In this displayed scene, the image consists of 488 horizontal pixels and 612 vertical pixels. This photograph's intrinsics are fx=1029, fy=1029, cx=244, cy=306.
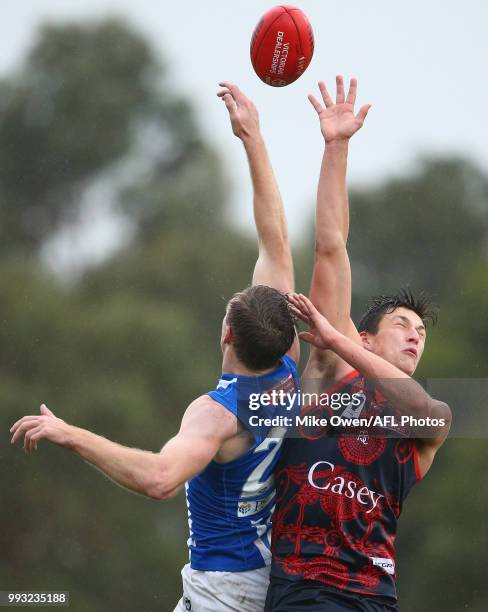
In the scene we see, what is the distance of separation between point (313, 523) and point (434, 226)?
1434 centimetres

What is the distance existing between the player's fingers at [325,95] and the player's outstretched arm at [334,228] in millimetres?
57

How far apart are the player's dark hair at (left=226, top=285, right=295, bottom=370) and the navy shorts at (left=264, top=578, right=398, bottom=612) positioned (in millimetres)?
786

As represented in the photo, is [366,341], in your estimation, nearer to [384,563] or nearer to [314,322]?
[314,322]

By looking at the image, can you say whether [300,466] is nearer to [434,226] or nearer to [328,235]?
[328,235]

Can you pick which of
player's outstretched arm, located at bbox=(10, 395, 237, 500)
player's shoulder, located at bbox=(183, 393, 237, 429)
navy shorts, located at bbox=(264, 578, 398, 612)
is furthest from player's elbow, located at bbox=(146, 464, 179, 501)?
navy shorts, located at bbox=(264, 578, 398, 612)

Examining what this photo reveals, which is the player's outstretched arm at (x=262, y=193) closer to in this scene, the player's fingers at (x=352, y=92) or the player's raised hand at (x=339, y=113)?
the player's raised hand at (x=339, y=113)

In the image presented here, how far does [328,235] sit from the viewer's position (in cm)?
400

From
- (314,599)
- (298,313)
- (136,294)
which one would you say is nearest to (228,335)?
(298,313)

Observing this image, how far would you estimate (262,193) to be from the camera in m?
4.39

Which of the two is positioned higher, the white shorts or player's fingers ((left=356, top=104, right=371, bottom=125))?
player's fingers ((left=356, top=104, right=371, bottom=125))

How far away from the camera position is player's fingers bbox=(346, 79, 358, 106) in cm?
430

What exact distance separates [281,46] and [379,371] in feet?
5.55

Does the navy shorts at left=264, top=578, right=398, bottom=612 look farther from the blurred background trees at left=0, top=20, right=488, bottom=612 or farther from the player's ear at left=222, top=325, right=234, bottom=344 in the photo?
the blurred background trees at left=0, top=20, right=488, bottom=612

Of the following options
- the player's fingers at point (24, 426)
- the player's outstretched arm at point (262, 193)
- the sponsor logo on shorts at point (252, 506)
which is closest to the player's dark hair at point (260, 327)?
the sponsor logo on shorts at point (252, 506)
